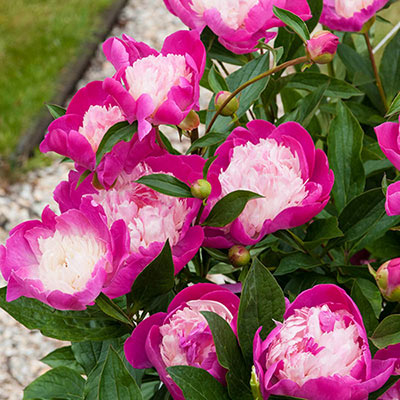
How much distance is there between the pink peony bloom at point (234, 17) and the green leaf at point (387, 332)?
0.25 metres

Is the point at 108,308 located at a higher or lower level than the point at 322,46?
lower

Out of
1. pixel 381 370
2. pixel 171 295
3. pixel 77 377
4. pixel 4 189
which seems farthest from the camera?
pixel 4 189

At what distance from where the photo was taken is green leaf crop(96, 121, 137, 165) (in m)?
0.49

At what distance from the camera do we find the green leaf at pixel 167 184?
1.57 ft

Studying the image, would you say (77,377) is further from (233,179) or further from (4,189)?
(4,189)

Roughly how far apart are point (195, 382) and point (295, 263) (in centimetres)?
18

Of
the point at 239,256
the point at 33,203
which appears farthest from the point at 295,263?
the point at 33,203

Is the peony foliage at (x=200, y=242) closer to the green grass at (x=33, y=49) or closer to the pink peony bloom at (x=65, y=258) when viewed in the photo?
the pink peony bloom at (x=65, y=258)

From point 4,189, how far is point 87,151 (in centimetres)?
180

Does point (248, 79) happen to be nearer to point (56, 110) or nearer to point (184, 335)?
point (56, 110)

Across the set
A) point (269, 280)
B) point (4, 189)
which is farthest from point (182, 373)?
point (4, 189)

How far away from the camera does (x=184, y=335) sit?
1.45 ft

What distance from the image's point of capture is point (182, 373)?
1.39 feet

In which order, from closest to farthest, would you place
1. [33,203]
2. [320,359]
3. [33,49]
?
[320,359]
[33,203]
[33,49]
